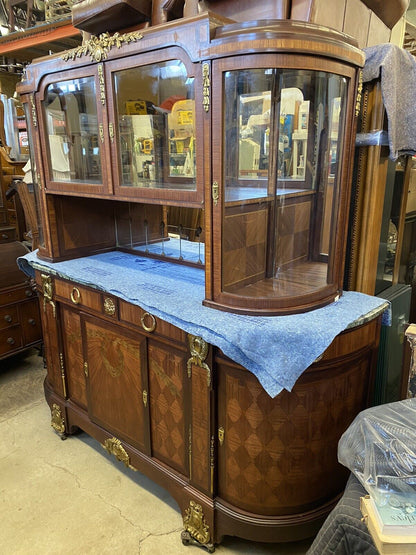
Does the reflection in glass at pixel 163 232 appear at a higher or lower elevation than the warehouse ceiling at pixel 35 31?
lower

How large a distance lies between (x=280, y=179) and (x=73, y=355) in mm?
1367

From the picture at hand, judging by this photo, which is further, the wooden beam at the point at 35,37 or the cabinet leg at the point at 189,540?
the wooden beam at the point at 35,37

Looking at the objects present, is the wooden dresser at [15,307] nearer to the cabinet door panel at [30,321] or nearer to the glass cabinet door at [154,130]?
the cabinet door panel at [30,321]

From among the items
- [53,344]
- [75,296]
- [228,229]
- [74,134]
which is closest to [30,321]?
[53,344]

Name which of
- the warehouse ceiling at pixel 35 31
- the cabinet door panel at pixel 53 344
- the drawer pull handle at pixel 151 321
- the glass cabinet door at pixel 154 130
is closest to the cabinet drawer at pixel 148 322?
the drawer pull handle at pixel 151 321

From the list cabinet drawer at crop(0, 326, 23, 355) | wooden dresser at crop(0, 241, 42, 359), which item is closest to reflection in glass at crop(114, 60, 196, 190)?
wooden dresser at crop(0, 241, 42, 359)

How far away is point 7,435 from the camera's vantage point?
91.4 inches

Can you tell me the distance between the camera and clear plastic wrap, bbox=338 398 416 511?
3.03 ft

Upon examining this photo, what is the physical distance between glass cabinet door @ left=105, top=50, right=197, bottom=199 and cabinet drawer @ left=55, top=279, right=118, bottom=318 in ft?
1.56

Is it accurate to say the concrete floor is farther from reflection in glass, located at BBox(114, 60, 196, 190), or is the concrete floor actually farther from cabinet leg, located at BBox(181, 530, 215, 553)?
reflection in glass, located at BBox(114, 60, 196, 190)

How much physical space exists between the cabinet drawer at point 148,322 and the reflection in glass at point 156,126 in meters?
0.49

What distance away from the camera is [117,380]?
6.16ft

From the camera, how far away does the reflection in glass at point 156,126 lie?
1.45 meters

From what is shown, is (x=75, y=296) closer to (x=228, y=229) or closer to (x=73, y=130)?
(x=73, y=130)
